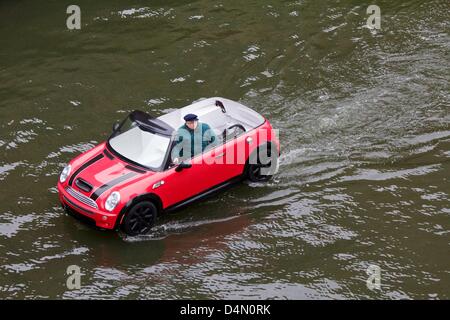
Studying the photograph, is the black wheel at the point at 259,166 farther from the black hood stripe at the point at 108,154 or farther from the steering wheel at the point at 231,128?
the black hood stripe at the point at 108,154

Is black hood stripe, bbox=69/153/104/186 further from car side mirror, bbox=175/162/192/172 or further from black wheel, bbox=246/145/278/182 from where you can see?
black wheel, bbox=246/145/278/182

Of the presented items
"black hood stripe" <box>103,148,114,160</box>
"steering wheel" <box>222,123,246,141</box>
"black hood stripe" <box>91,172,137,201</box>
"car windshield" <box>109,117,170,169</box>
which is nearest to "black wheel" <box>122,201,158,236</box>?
"black hood stripe" <box>91,172,137,201</box>

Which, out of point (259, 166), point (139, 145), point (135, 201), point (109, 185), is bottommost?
point (259, 166)

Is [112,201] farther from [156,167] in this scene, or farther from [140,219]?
[156,167]

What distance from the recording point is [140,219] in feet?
34.6

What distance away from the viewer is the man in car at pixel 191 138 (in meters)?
11.0

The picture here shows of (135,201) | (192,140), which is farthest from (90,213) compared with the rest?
(192,140)

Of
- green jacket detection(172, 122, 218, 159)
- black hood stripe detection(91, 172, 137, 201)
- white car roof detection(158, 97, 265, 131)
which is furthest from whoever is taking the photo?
white car roof detection(158, 97, 265, 131)

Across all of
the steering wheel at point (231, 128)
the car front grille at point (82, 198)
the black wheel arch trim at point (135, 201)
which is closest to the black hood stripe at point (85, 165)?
A: the car front grille at point (82, 198)

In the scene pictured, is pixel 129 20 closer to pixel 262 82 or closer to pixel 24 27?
pixel 24 27

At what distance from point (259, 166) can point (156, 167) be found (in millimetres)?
2180

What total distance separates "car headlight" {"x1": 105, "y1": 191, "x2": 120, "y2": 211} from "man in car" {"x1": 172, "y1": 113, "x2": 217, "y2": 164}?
1.19 meters

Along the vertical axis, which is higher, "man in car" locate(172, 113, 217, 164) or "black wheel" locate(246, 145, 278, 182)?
"man in car" locate(172, 113, 217, 164)

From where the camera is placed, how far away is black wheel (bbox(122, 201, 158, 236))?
34.0 ft
